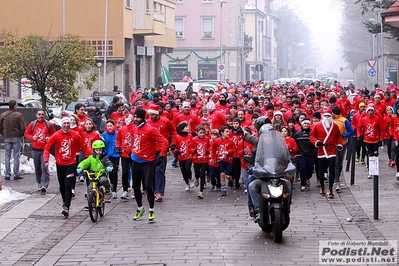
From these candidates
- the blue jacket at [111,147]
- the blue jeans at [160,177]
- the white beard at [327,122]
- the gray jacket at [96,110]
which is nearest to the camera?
the blue jeans at [160,177]

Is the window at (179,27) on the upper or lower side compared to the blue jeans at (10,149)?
upper

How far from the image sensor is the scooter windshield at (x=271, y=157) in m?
10.8

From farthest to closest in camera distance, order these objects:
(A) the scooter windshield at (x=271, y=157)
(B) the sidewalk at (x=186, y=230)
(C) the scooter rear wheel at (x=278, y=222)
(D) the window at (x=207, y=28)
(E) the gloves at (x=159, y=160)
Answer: (D) the window at (x=207, y=28) → (E) the gloves at (x=159, y=160) → (A) the scooter windshield at (x=271, y=157) → (C) the scooter rear wheel at (x=278, y=222) → (B) the sidewalk at (x=186, y=230)

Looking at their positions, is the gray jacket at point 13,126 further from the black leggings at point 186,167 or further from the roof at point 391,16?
the roof at point 391,16

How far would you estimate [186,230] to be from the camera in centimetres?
1188

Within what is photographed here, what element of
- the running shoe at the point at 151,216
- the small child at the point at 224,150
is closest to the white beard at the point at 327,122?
the small child at the point at 224,150

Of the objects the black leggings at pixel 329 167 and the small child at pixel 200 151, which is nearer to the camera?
the black leggings at pixel 329 167

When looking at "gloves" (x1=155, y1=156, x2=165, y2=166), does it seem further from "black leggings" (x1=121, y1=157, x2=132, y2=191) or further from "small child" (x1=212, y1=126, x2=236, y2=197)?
"small child" (x1=212, y1=126, x2=236, y2=197)

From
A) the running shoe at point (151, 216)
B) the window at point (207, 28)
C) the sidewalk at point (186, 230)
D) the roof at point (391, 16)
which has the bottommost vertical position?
the sidewalk at point (186, 230)

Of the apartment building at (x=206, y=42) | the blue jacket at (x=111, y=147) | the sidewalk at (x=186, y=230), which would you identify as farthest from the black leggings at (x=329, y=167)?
the apartment building at (x=206, y=42)

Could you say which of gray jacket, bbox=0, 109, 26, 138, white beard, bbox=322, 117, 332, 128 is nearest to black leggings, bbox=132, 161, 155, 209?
white beard, bbox=322, 117, 332, 128

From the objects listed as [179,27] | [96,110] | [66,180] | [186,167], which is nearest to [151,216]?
[66,180]

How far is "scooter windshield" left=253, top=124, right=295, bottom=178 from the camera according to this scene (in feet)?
35.6

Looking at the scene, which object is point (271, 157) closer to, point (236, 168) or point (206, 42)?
point (236, 168)
